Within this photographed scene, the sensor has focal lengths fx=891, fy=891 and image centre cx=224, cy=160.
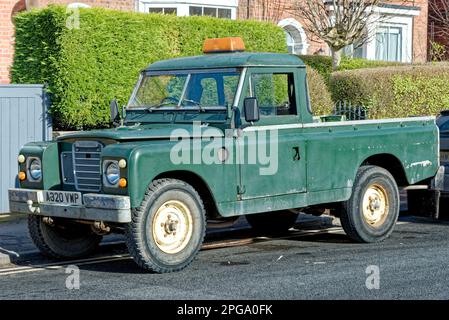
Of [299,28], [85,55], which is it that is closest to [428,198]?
[85,55]

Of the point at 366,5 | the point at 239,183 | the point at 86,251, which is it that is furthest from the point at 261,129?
the point at 366,5

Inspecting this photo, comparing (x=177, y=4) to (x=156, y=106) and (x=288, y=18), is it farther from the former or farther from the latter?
(x=156, y=106)

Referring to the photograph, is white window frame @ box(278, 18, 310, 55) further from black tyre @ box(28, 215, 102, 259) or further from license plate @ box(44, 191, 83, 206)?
license plate @ box(44, 191, 83, 206)

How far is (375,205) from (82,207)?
147 inches

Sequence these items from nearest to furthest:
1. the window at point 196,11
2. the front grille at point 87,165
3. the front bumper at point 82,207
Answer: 1. the front bumper at point 82,207
2. the front grille at point 87,165
3. the window at point 196,11

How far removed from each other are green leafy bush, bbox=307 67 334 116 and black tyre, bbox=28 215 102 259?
7.09 metres

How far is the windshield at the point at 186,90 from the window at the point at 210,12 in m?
10.1

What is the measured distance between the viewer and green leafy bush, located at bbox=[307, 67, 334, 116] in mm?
16125

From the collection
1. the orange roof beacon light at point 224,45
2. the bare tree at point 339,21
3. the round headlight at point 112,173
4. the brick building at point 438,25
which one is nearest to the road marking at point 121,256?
the round headlight at point 112,173

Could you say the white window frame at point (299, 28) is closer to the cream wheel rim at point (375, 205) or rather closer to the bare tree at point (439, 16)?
the bare tree at point (439, 16)

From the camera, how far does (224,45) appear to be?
10344 mm

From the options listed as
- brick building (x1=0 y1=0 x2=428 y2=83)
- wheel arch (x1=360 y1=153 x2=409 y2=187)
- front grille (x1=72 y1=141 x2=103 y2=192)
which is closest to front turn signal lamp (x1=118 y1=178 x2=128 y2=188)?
front grille (x1=72 y1=141 x2=103 y2=192)

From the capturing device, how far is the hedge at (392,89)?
695 inches

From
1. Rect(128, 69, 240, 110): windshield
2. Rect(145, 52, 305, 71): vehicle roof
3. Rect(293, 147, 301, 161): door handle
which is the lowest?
Rect(293, 147, 301, 161): door handle
